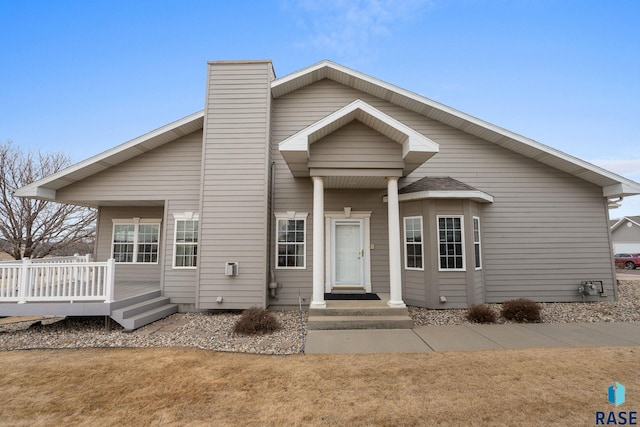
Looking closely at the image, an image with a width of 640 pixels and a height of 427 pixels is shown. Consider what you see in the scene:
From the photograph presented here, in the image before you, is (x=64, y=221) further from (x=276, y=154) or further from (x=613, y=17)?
(x=613, y=17)

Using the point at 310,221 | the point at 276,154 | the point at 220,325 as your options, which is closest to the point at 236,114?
the point at 276,154

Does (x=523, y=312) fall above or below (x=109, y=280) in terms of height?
below

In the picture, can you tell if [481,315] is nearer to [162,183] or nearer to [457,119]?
[457,119]

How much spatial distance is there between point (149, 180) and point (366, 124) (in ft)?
20.7

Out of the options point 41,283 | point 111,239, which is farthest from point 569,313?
point 111,239

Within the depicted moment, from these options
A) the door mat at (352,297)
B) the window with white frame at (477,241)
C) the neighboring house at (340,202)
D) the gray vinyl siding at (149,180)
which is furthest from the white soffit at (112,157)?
Answer: the window with white frame at (477,241)

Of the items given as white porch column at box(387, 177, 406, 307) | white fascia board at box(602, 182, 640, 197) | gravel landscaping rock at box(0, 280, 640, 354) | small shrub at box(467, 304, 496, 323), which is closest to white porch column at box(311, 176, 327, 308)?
gravel landscaping rock at box(0, 280, 640, 354)

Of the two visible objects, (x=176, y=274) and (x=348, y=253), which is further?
(x=348, y=253)

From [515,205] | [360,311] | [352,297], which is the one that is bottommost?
[360,311]

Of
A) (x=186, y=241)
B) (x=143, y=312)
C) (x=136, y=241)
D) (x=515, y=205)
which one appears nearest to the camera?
(x=143, y=312)

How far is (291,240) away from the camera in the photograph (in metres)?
7.94

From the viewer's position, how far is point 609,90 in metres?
10.7

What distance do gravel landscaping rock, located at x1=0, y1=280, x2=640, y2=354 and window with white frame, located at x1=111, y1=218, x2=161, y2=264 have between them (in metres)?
2.36

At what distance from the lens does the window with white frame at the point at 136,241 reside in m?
9.02
